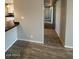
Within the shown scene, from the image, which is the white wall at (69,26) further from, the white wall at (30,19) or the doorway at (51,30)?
the white wall at (30,19)

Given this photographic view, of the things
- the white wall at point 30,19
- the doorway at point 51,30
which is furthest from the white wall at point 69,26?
the white wall at point 30,19

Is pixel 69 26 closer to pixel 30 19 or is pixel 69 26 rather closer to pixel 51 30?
pixel 30 19

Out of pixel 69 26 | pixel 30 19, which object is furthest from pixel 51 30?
pixel 69 26

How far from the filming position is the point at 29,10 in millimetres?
6621

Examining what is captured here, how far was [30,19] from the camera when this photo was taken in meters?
6.66

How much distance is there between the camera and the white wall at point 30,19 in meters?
6.47

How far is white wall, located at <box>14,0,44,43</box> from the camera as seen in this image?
647 cm

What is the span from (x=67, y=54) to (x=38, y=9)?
2.42 m

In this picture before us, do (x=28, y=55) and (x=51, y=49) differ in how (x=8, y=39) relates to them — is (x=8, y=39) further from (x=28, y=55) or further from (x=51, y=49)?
(x=51, y=49)

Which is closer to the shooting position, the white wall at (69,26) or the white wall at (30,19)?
the white wall at (69,26)

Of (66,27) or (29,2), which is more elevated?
(29,2)

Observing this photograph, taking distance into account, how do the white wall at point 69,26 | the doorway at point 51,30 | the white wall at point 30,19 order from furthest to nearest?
the doorway at point 51,30 → the white wall at point 30,19 → the white wall at point 69,26
